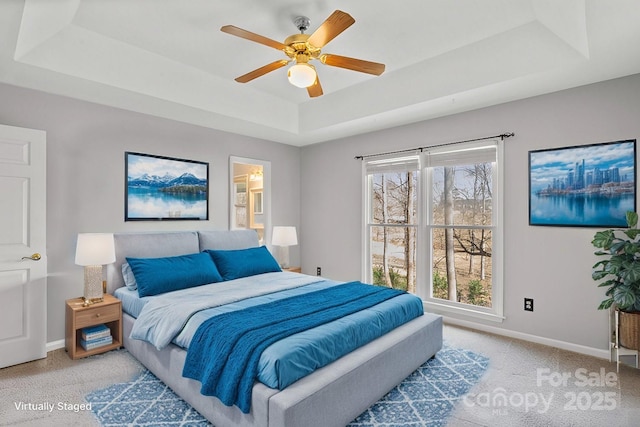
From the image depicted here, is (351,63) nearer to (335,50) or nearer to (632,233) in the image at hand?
(335,50)

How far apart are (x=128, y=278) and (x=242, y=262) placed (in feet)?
3.74

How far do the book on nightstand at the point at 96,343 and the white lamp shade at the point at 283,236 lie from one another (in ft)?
→ 7.40

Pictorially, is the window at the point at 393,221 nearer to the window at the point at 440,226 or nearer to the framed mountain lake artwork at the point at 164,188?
the window at the point at 440,226

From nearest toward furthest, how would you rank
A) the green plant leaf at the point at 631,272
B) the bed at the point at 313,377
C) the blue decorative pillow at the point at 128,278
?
the bed at the point at 313,377 < the green plant leaf at the point at 631,272 < the blue decorative pillow at the point at 128,278

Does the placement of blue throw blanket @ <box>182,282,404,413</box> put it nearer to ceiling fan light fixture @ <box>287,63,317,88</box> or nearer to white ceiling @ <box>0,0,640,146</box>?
ceiling fan light fixture @ <box>287,63,317,88</box>

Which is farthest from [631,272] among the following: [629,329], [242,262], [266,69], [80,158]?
[80,158]

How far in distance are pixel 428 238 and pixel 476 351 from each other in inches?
55.9

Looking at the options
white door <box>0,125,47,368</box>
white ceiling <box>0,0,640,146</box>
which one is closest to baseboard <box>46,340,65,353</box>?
white door <box>0,125,47,368</box>

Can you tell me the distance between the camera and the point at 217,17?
2650 mm

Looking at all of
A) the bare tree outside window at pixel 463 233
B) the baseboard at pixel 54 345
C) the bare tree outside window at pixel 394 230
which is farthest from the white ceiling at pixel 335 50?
the baseboard at pixel 54 345

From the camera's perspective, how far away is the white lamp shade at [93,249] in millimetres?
3025

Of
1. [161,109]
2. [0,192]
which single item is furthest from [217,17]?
[0,192]

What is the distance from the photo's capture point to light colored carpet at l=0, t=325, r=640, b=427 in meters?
2.17

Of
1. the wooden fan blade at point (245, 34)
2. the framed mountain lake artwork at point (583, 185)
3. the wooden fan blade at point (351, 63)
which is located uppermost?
the wooden fan blade at point (245, 34)
